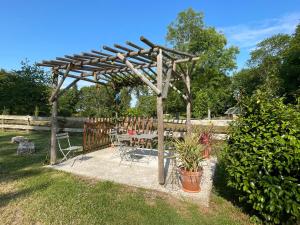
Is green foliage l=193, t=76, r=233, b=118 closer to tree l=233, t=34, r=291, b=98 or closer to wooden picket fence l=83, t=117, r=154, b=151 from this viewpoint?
tree l=233, t=34, r=291, b=98

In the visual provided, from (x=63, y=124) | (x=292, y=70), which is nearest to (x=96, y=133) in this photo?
(x=63, y=124)

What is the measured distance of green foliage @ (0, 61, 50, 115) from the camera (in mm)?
14930

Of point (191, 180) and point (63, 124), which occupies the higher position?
point (63, 124)

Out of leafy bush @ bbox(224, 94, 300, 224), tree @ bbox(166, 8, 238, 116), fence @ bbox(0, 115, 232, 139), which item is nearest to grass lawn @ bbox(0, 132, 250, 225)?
leafy bush @ bbox(224, 94, 300, 224)

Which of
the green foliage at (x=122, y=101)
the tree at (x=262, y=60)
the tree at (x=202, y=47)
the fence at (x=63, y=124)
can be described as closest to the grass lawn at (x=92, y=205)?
the green foliage at (x=122, y=101)

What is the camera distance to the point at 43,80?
15789mm

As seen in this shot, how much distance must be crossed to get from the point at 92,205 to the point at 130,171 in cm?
176

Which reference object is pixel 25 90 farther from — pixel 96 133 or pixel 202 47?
pixel 202 47

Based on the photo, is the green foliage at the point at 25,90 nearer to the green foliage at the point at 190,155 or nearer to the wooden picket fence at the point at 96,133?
the wooden picket fence at the point at 96,133

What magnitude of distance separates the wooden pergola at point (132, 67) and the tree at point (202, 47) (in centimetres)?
1962

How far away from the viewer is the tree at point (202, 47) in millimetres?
26562

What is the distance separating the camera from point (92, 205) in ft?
11.4

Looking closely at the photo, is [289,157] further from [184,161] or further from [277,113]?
[184,161]

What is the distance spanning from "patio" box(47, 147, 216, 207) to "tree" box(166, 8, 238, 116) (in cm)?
2028
